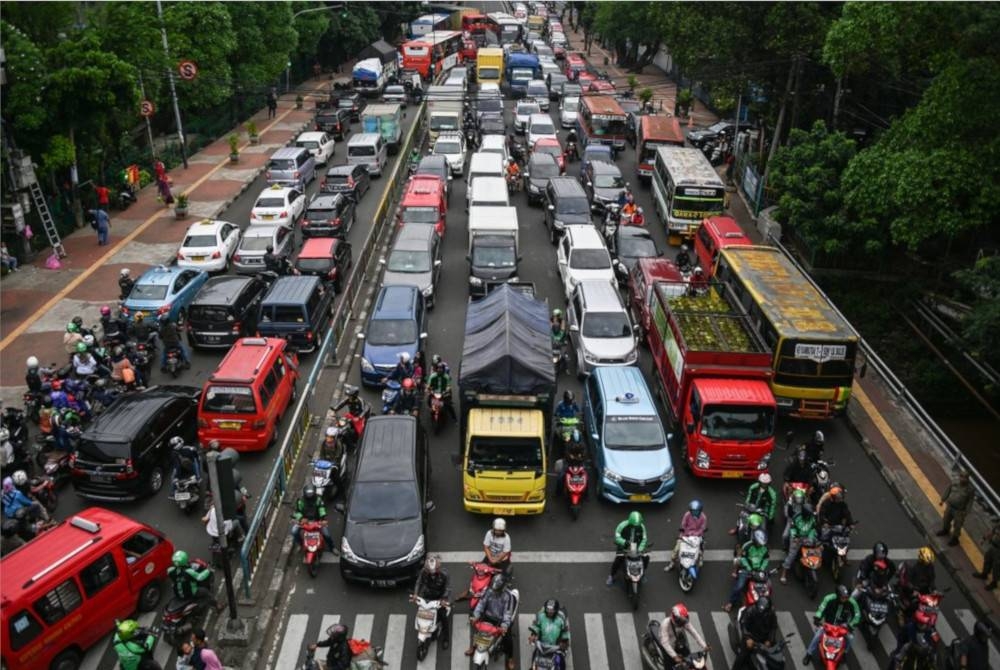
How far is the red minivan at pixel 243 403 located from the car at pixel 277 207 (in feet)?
37.6

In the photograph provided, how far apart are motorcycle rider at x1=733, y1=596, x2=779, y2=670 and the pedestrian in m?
5.30

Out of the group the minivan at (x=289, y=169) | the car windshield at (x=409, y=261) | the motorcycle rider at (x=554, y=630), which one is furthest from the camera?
the minivan at (x=289, y=169)

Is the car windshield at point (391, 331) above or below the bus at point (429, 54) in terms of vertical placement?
below

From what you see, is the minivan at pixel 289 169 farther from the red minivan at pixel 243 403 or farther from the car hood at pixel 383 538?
the car hood at pixel 383 538

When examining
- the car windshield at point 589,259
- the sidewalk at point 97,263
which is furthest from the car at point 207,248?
the car windshield at point 589,259

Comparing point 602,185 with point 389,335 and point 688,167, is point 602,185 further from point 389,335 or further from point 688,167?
point 389,335

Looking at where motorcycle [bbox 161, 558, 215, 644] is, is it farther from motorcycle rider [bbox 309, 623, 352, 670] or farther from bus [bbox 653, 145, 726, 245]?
bus [bbox 653, 145, 726, 245]

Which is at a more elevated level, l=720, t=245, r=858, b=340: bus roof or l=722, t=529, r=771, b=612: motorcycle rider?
l=720, t=245, r=858, b=340: bus roof

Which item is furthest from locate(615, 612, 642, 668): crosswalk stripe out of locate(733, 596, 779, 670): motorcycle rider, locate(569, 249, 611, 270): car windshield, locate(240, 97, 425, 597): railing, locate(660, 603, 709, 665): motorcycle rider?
locate(569, 249, 611, 270): car windshield

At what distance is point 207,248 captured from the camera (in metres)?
25.7

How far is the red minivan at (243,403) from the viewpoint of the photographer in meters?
16.5

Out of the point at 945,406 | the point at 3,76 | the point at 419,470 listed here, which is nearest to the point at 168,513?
the point at 419,470

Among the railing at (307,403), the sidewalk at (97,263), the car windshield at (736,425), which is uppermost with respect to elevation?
the car windshield at (736,425)

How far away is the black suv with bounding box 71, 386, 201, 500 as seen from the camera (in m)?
15.0
